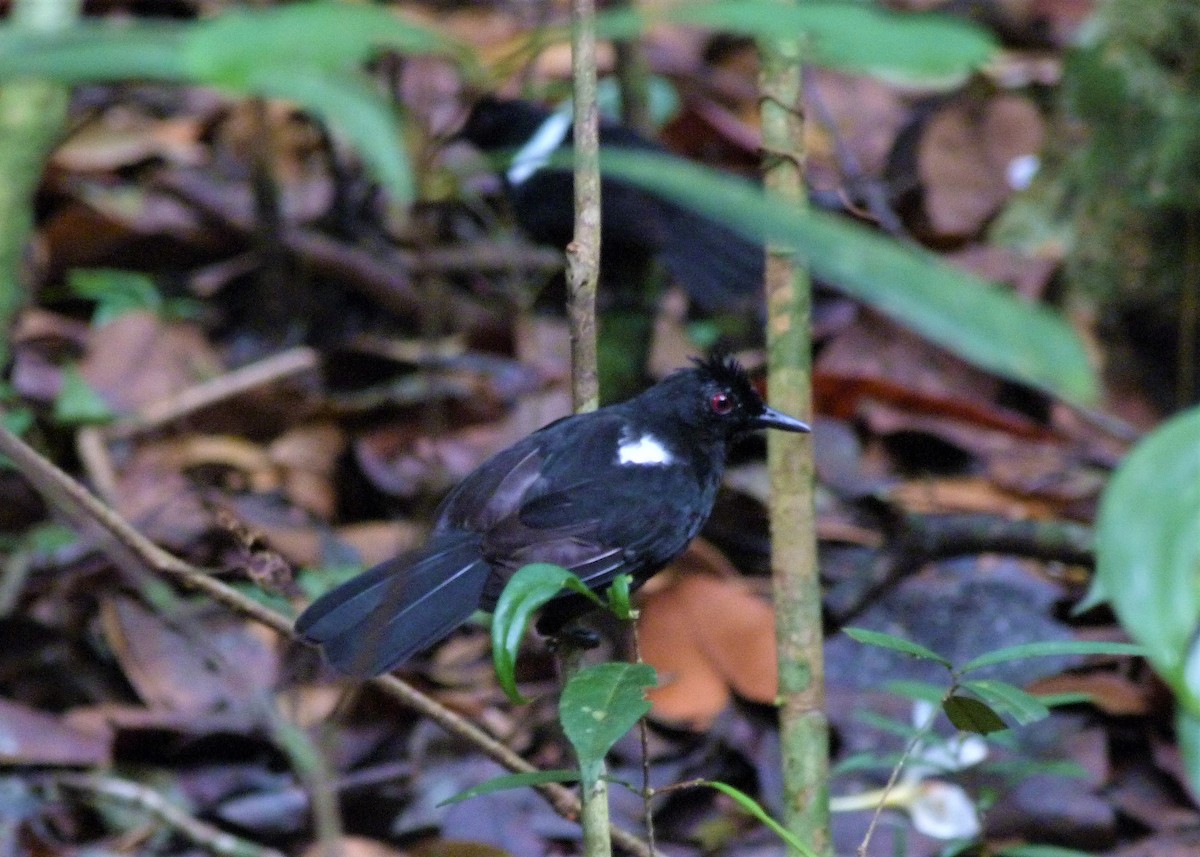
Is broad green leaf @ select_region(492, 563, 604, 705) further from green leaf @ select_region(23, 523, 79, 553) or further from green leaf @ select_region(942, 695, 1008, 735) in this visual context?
green leaf @ select_region(23, 523, 79, 553)

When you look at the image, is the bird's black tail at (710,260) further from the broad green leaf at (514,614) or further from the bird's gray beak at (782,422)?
the broad green leaf at (514,614)

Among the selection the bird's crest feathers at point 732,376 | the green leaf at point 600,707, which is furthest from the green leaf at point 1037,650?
the bird's crest feathers at point 732,376

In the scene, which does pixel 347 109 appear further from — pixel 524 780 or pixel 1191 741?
pixel 524 780

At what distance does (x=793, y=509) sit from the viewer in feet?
7.62

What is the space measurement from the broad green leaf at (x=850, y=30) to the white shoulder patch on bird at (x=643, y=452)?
1.71m

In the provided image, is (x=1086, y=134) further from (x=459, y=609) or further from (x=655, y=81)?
(x=459, y=609)

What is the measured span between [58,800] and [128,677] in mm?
465

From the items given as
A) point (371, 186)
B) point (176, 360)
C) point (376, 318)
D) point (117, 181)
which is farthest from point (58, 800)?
point (117, 181)

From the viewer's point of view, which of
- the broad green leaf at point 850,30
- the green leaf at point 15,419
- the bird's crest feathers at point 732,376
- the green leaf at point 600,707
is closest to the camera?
the broad green leaf at point 850,30

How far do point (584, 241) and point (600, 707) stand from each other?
71 centimetres

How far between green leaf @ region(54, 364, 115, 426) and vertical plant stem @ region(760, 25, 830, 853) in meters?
2.43

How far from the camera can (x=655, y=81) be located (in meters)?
5.88

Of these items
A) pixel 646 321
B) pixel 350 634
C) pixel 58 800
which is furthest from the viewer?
pixel 646 321

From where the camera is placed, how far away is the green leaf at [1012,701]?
1.65m
